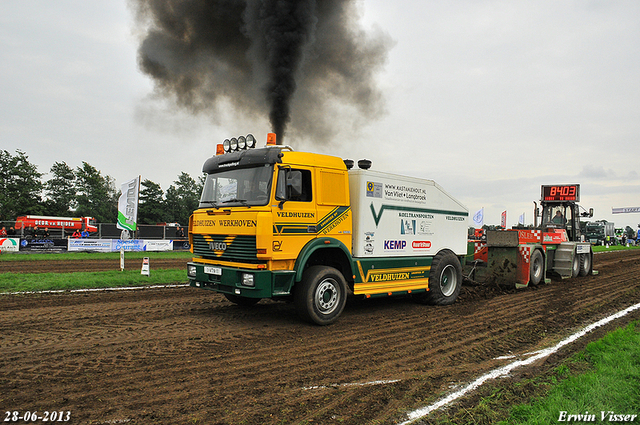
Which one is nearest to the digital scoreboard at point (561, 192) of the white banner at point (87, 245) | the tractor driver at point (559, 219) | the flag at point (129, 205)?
the tractor driver at point (559, 219)

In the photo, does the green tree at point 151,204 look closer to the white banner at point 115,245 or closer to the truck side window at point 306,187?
the white banner at point 115,245

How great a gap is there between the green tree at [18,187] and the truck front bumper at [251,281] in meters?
62.0

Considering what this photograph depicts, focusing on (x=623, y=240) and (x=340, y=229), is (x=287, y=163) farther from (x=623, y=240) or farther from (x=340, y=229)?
(x=623, y=240)

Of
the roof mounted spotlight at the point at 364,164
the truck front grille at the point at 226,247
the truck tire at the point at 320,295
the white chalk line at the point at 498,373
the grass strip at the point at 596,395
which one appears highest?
the roof mounted spotlight at the point at 364,164

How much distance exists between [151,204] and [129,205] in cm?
5905

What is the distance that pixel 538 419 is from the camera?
369 cm

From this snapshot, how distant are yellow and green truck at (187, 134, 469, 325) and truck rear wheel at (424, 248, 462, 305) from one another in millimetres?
255

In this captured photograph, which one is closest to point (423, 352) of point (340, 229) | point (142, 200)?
point (340, 229)

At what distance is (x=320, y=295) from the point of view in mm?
7434

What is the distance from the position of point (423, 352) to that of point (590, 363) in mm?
2085

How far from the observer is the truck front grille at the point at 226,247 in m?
6.98

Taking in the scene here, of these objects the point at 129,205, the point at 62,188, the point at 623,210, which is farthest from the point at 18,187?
the point at 623,210

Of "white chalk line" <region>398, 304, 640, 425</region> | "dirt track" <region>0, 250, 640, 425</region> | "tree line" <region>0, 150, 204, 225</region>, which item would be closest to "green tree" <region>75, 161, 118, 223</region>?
"tree line" <region>0, 150, 204, 225</region>

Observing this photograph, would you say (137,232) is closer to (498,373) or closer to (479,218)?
(479,218)
